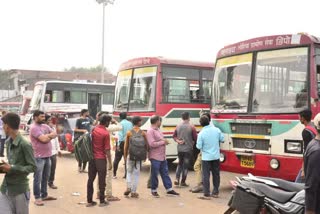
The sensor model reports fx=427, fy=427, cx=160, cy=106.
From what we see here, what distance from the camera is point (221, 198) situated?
8.48 metres

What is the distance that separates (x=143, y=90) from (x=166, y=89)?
0.73 metres

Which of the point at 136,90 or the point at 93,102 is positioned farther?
the point at 93,102

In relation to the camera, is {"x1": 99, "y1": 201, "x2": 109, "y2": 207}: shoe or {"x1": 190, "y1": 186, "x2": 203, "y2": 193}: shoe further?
{"x1": 190, "y1": 186, "x2": 203, "y2": 193}: shoe

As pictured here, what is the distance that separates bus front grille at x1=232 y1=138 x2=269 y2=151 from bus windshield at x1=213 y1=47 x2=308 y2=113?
57cm

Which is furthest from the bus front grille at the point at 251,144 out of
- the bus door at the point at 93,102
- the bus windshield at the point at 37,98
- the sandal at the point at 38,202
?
the bus door at the point at 93,102

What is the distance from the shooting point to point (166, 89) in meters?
11.6

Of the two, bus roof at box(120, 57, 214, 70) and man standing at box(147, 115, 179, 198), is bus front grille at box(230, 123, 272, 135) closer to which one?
man standing at box(147, 115, 179, 198)

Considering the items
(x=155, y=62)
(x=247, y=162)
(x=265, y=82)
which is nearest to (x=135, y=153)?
(x=247, y=162)

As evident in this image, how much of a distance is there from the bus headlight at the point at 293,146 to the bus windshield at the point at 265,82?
0.55 metres

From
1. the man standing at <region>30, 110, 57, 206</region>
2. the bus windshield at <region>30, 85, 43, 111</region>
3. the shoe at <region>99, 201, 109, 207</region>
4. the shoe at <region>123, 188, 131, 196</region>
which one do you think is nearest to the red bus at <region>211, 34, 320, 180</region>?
the shoe at <region>123, 188, 131, 196</region>

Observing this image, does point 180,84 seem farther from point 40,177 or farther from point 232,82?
point 40,177

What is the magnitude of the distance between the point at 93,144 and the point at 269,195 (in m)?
3.68

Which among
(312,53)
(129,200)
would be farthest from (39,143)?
(312,53)

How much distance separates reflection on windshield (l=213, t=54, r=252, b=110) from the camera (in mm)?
8523
